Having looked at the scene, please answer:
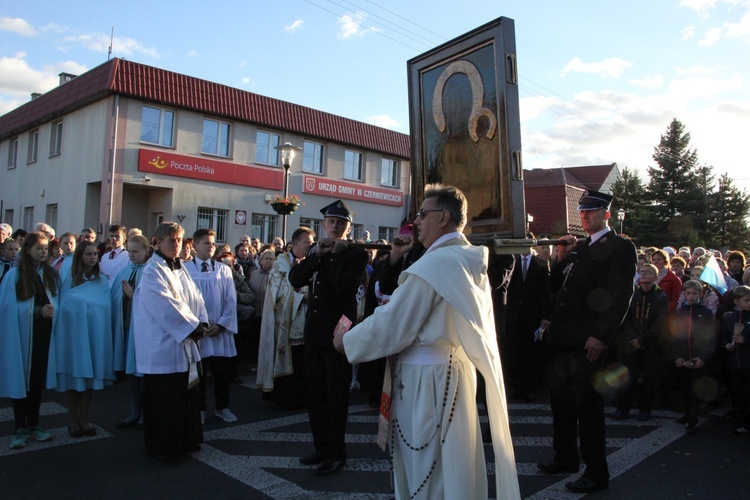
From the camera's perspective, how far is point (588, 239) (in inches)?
185

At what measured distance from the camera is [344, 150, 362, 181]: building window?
2568 cm

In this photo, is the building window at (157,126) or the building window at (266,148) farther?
the building window at (266,148)

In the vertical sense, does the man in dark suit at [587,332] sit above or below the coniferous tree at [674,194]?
below

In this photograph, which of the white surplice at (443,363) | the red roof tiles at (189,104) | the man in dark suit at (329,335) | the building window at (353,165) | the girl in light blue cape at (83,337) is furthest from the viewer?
the building window at (353,165)

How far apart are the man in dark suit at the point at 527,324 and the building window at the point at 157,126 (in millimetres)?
15169

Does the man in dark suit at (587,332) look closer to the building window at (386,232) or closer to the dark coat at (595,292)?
the dark coat at (595,292)

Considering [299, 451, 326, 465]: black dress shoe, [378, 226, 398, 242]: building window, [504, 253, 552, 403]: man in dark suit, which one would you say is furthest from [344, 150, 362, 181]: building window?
[299, 451, 326, 465]: black dress shoe

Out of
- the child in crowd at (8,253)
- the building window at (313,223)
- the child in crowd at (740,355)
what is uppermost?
the building window at (313,223)

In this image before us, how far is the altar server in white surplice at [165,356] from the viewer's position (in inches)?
198

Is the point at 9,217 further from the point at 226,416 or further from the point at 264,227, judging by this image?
the point at 226,416

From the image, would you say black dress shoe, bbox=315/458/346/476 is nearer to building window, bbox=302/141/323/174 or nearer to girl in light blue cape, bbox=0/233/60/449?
girl in light blue cape, bbox=0/233/60/449

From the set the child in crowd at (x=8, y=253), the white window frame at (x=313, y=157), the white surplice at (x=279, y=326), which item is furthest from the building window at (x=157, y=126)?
the white surplice at (x=279, y=326)

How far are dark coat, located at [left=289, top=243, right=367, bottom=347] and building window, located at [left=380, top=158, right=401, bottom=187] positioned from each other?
2256 cm

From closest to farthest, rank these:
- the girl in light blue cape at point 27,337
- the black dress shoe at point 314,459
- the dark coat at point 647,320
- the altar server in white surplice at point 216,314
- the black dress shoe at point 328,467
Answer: the black dress shoe at point 328,467, the black dress shoe at point 314,459, the girl in light blue cape at point 27,337, the altar server in white surplice at point 216,314, the dark coat at point 647,320
